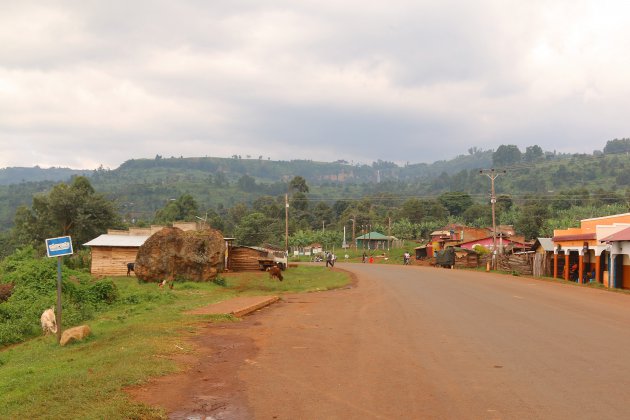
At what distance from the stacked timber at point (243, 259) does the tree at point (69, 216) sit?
949 inches

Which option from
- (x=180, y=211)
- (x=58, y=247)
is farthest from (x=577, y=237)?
(x=180, y=211)

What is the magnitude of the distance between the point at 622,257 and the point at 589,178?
6199 inches

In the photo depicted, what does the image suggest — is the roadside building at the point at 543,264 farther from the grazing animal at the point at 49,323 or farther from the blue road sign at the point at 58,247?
the blue road sign at the point at 58,247

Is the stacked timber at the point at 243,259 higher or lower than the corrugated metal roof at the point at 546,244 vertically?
lower

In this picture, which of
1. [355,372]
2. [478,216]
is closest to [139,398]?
[355,372]

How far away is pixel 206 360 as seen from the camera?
10016mm

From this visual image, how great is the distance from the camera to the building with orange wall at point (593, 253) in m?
33.1

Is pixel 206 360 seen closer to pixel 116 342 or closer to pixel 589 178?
pixel 116 342

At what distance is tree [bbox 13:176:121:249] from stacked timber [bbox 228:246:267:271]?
949 inches

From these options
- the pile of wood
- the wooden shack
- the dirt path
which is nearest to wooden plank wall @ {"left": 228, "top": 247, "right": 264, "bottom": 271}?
A: the wooden shack

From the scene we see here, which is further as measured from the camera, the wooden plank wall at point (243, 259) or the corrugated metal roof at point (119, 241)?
the wooden plank wall at point (243, 259)

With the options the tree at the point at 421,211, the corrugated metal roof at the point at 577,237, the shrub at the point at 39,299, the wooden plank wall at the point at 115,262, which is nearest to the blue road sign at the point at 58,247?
the shrub at the point at 39,299

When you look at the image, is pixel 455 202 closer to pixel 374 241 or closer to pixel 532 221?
pixel 374 241

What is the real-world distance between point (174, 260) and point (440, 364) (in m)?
25.8
